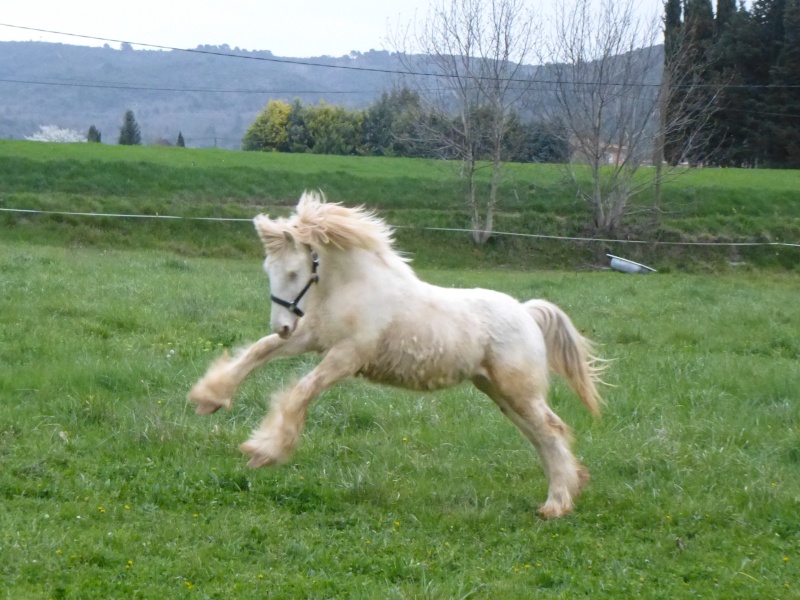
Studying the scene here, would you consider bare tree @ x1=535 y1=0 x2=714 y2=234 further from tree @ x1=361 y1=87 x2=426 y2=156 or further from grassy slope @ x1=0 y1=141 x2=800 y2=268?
tree @ x1=361 y1=87 x2=426 y2=156

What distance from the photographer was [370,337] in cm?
556

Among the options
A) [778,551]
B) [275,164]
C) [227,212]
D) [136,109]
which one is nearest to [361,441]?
[778,551]

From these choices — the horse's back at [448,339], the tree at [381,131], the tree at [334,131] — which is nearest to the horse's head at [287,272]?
the horse's back at [448,339]

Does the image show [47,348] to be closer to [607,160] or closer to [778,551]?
[778,551]

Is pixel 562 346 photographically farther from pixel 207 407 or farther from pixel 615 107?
pixel 615 107

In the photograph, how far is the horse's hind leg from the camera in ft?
20.1

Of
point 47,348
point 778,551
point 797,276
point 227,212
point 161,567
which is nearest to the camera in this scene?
point 161,567

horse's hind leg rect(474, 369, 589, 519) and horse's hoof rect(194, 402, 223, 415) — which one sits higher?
horse's hoof rect(194, 402, 223, 415)

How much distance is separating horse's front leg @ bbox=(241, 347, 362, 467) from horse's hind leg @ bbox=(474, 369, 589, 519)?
3.82 ft

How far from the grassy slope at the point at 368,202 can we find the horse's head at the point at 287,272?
73.0 ft

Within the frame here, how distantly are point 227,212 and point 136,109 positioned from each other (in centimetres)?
16512

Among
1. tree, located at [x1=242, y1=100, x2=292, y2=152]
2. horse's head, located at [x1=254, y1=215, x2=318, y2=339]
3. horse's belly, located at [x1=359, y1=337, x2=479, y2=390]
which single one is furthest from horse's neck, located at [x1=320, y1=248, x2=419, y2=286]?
tree, located at [x1=242, y1=100, x2=292, y2=152]

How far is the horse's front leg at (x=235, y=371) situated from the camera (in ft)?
18.2

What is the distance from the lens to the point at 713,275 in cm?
2820
